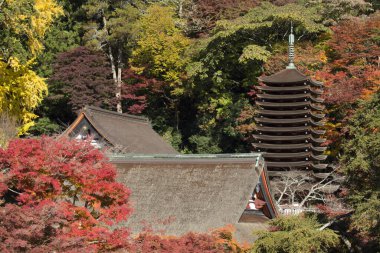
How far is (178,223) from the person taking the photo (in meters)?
15.5

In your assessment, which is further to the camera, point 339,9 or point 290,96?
point 339,9

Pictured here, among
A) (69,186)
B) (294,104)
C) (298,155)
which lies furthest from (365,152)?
(294,104)

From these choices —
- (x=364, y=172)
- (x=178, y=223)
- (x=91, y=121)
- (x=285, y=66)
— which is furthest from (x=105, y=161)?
Result: (x=285, y=66)

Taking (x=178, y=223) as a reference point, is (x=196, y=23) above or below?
above

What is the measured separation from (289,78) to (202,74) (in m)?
4.93

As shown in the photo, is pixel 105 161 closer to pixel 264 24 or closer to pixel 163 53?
pixel 264 24

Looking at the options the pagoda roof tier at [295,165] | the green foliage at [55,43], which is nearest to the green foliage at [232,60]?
the pagoda roof tier at [295,165]

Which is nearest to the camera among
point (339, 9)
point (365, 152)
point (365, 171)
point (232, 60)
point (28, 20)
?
point (365, 171)

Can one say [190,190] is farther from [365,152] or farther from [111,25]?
[111,25]

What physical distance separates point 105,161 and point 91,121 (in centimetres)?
1011

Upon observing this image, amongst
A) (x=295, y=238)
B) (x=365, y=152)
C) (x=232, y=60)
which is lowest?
(x=295, y=238)

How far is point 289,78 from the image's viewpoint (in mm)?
25781

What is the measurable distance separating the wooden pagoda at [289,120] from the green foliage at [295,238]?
1151 cm

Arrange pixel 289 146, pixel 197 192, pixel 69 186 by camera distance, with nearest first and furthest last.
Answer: pixel 69 186, pixel 197 192, pixel 289 146
